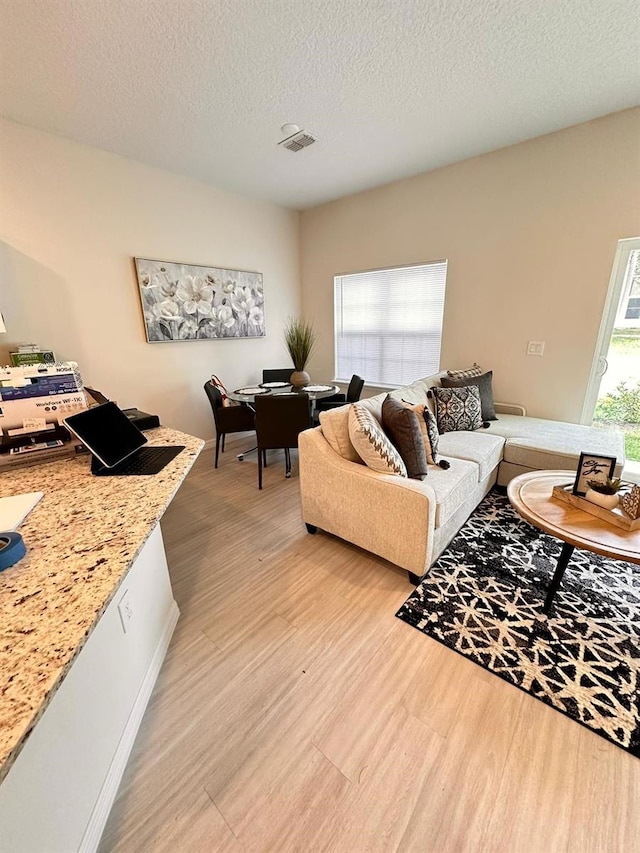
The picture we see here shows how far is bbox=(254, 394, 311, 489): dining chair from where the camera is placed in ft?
9.52

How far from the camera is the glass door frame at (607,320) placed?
2.70m

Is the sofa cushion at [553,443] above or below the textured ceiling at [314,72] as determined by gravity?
below

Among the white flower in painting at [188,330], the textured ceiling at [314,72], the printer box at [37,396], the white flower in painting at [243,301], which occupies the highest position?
the textured ceiling at [314,72]

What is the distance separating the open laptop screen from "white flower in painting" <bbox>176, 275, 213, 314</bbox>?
2224 millimetres

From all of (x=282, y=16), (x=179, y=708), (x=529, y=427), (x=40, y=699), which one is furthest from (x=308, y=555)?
(x=282, y=16)

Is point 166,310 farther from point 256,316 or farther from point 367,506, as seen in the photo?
point 367,506

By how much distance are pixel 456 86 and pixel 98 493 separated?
3.14m

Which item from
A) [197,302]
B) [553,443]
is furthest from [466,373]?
[197,302]

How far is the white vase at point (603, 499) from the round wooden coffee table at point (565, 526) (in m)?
0.07

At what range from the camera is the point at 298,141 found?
2.80 m

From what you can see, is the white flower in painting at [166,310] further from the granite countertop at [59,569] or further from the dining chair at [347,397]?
the granite countertop at [59,569]

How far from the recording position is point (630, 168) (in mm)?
2533

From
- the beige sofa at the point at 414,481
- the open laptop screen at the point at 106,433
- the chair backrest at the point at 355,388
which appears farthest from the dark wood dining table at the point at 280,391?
the open laptop screen at the point at 106,433

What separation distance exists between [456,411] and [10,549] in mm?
2943
